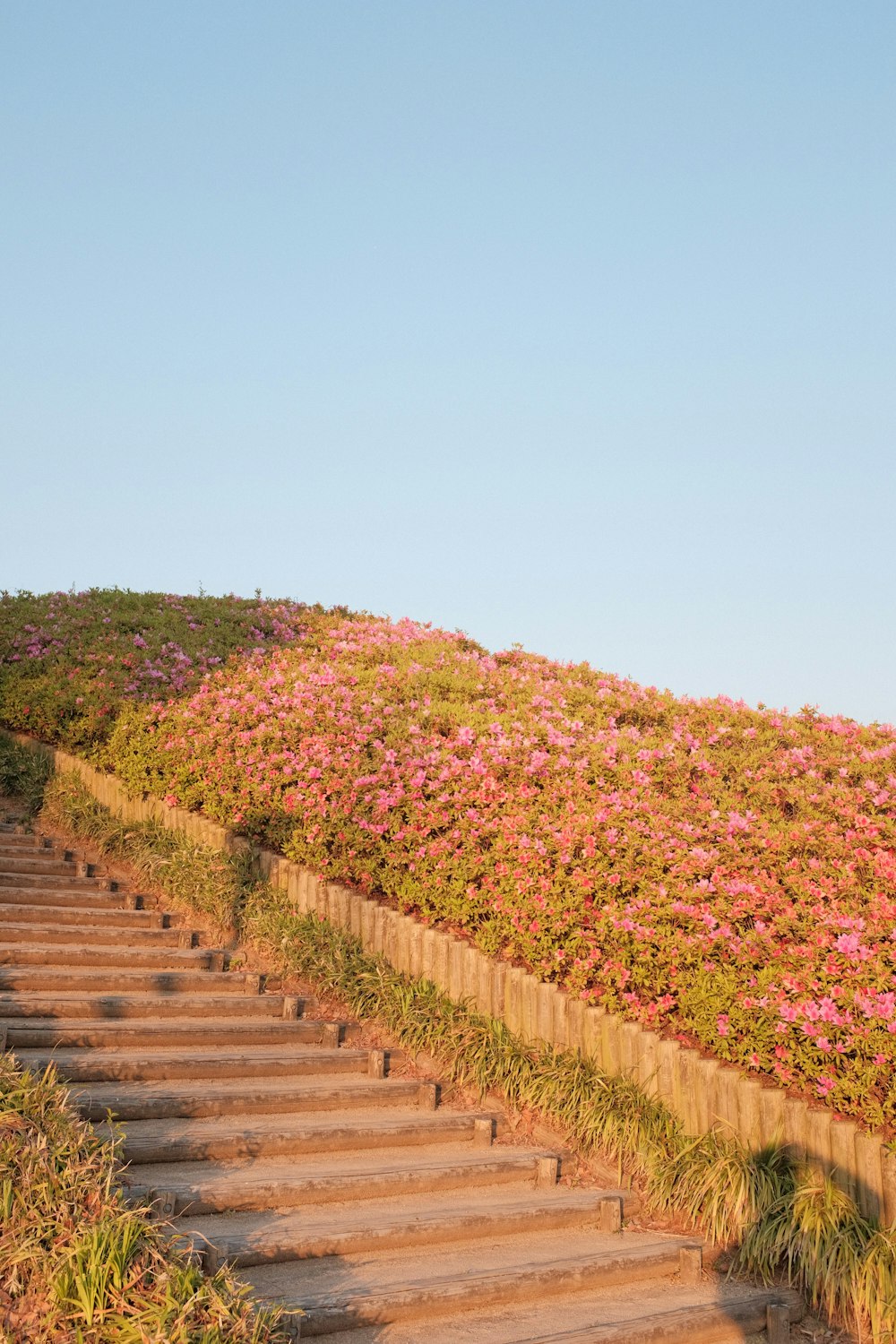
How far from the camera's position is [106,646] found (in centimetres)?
1525

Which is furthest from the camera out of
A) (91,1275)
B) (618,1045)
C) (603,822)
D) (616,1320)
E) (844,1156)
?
(603,822)

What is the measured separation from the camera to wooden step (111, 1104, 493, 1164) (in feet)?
18.8

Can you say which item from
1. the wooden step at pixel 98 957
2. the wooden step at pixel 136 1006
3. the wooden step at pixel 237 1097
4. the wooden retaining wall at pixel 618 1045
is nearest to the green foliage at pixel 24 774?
the wooden retaining wall at pixel 618 1045

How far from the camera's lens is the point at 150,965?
28.3 ft

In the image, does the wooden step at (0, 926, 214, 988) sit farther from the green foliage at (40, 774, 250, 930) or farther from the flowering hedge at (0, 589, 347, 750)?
the flowering hedge at (0, 589, 347, 750)

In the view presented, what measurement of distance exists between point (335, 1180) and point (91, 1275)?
6.23 feet

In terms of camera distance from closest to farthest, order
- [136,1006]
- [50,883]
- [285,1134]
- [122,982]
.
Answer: [285,1134], [136,1006], [122,982], [50,883]

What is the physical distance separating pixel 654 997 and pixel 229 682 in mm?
7550

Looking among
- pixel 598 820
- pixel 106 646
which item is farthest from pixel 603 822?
pixel 106 646

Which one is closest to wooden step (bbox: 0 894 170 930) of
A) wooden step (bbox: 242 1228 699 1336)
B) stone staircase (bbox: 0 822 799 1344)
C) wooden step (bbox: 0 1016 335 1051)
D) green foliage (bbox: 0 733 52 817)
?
stone staircase (bbox: 0 822 799 1344)

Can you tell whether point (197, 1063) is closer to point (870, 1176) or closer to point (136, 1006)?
point (136, 1006)

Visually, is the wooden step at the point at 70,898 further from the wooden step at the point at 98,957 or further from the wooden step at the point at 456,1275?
the wooden step at the point at 456,1275

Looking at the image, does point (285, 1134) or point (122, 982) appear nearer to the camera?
point (285, 1134)

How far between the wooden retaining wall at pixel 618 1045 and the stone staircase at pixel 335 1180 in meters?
0.64
